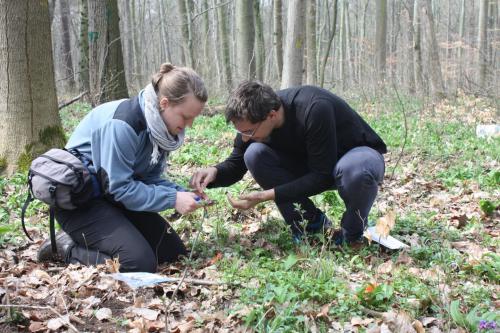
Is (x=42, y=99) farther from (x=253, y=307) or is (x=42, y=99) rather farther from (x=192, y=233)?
(x=253, y=307)

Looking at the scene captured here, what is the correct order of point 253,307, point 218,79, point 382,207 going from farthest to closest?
1. point 218,79
2. point 382,207
3. point 253,307

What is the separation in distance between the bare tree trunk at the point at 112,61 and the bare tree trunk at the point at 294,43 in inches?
125

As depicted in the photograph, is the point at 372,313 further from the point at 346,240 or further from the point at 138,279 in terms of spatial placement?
the point at 138,279

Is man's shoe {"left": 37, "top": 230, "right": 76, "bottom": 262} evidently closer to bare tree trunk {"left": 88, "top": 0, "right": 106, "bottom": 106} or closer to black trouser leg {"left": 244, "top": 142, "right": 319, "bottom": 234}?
black trouser leg {"left": 244, "top": 142, "right": 319, "bottom": 234}

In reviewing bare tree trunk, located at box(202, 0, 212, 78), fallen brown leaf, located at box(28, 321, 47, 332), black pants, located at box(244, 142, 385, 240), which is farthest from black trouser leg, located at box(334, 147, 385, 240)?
bare tree trunk, located at box(202, 0, 212, 78)

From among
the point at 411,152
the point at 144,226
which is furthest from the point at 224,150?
the point at 144,226

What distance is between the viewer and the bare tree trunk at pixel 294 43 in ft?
21.6

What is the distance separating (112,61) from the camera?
29.0 feet

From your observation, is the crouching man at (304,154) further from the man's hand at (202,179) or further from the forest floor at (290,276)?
the forest floor at (290,276)

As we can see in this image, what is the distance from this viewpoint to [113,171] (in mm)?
3113

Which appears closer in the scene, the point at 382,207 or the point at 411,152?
the point at 382,207

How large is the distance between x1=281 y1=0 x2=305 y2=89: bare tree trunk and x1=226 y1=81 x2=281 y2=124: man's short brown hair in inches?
141

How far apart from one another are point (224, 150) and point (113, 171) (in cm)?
358

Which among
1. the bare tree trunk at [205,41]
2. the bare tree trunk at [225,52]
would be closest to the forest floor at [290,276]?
the bare tree trunk at [205,41]
